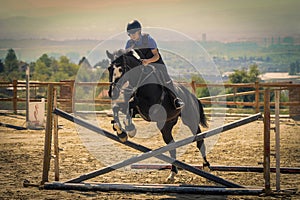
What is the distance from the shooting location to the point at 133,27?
7000 mm

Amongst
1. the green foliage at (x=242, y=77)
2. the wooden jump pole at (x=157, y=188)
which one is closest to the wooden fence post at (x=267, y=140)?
Result: the wooden jump pole at (x=157, y=188)

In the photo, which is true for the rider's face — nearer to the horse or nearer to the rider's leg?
the horse

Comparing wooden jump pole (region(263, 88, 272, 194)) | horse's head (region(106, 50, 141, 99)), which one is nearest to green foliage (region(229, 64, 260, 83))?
horse's head (region(106, 50, 141, 99))

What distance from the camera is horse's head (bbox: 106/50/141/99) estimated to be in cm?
660

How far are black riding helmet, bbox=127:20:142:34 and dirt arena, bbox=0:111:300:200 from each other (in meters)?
2.10

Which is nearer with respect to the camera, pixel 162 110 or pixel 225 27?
pixel 162 110

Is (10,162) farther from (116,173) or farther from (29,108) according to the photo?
(29,108)

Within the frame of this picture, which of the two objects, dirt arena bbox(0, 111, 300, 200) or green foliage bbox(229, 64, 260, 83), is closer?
dirt arena bbox(0, 111, 300, 200)

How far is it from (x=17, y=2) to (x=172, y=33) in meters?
A: 120

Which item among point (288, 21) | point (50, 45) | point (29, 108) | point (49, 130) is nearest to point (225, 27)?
point (288, 21)

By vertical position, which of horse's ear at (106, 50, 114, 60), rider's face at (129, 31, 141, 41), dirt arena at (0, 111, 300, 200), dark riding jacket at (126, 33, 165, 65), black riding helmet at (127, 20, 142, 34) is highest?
black riding helmet at (127, 20, 142, 34)

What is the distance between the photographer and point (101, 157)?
10.1 metres

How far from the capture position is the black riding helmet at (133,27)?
699cm

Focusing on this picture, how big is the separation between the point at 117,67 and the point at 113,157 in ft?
12.5
